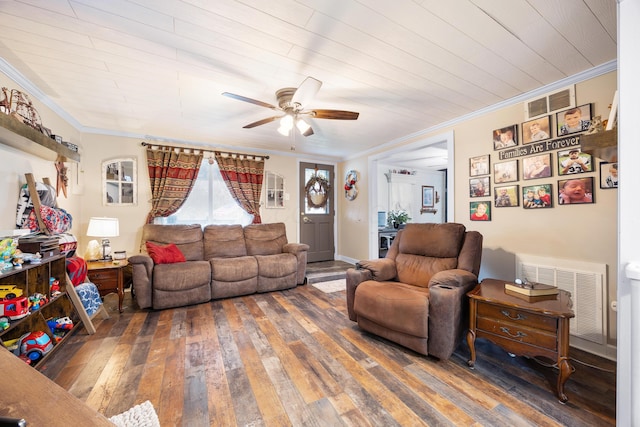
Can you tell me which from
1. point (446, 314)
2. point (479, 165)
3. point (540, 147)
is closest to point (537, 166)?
point (540, 147)

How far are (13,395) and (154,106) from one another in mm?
2924

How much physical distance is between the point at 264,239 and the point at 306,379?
2641 mm

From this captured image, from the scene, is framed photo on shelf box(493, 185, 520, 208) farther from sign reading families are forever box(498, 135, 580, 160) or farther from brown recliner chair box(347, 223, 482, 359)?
brown recliner chair box(347, 223, 482, 359)

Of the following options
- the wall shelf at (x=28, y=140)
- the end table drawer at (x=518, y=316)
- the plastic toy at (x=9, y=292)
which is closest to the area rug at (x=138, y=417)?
the plastic toy at (x=9, y=292)

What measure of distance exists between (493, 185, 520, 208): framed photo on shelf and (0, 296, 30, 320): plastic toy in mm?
4092

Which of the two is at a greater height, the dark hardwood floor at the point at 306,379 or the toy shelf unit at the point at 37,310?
the toy shelf unit at the point at 37,310

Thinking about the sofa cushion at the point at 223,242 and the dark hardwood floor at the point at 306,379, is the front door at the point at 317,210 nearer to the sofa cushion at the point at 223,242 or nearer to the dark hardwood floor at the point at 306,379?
the sofa cushion at the point at 223,242

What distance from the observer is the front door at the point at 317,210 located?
5305 mm

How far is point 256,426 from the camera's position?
4.43 ft

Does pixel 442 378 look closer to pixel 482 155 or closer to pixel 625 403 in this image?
pixel 625 403

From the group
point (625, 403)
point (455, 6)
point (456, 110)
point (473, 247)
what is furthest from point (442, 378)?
point (456, 110)

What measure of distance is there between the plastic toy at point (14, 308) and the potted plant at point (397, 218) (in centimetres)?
555

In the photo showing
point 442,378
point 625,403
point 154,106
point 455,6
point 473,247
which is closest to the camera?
point 625,403

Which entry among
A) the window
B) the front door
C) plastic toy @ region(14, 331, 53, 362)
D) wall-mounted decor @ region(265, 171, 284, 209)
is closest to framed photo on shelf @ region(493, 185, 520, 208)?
the front door
